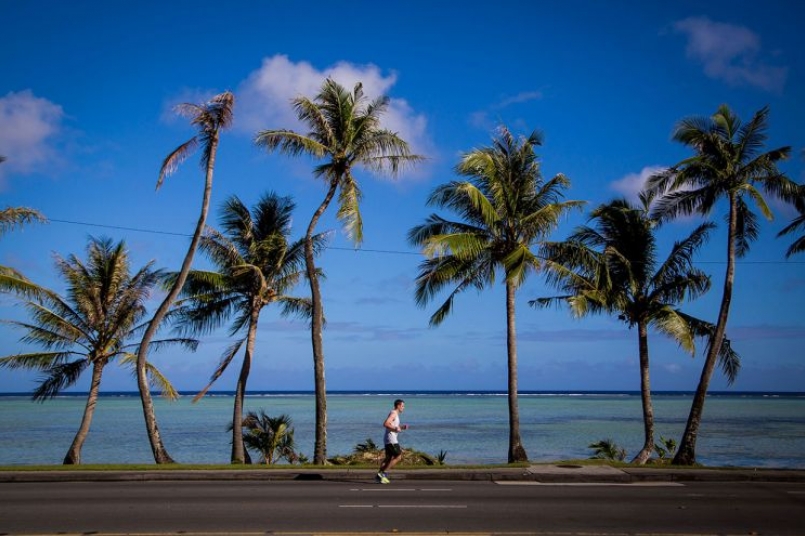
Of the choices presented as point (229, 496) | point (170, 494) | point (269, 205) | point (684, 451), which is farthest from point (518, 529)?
point (269, 205)

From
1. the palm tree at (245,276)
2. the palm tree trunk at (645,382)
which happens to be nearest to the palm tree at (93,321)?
the palm tree at (245,276)

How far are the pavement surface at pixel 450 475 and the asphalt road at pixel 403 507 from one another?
0.63m

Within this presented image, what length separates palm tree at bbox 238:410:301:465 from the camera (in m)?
27.9

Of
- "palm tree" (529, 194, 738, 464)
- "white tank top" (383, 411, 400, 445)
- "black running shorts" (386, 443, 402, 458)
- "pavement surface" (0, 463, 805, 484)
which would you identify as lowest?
"pavement surface" (0, 463, 805, 484)

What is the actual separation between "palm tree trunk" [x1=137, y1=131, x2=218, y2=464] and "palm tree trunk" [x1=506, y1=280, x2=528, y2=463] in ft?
34.7

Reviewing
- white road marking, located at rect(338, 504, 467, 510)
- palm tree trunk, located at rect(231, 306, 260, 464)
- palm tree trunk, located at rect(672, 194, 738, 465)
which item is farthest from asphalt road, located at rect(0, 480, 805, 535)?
palm tree trunk, located at rect(231, 306, 260, 464)

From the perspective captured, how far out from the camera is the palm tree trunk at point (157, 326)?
2194 cm

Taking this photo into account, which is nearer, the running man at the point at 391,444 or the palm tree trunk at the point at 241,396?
the running man at the point at 391,444

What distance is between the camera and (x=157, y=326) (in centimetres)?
2253

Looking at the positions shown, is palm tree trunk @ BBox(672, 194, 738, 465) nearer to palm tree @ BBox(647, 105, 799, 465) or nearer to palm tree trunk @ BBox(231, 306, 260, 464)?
palm tree @ BBox(647, 105, 799, 465)

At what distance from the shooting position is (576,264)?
80.3 ft

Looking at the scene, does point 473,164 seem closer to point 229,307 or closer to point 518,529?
A: point 229,307

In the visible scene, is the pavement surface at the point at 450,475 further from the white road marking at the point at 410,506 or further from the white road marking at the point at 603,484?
the white road marking at the point at 410,506

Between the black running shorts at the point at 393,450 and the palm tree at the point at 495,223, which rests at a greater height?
the palm tree at the point at 495,223
